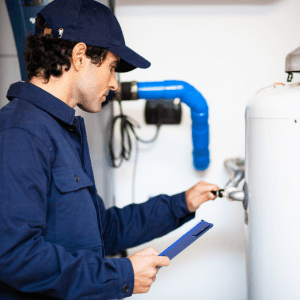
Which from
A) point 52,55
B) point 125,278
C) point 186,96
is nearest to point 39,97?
point 52,55

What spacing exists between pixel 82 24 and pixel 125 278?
1.85 feet

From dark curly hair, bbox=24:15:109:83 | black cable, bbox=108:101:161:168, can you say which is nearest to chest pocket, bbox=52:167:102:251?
dark curly hair, bbox=24:15:109:83

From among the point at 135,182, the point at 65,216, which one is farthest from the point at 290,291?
the point at 135,182

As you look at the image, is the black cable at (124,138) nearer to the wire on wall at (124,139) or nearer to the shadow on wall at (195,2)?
the wire on wall at (124,139)

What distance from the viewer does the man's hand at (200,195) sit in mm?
1046

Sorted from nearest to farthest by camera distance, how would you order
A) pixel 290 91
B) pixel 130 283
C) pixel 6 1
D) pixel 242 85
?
pixel 130 283, pixel 290 91, pixel 6 1, pixel 242 85

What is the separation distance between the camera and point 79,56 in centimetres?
78

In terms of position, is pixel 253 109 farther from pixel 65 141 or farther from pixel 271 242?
pixel 65 141

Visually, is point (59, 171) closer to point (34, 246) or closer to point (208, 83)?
point (34, 246)

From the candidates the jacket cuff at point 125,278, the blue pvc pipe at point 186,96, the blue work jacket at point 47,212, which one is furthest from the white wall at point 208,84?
the jacket cuff at point 125,278

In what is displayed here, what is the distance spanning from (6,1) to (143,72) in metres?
0.62

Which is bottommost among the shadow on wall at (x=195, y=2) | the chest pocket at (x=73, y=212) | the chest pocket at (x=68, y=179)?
the chest pocket at (x=73, y=212)

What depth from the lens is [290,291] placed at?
812 millimetres

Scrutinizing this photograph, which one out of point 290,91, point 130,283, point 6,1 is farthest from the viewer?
point 6,1
